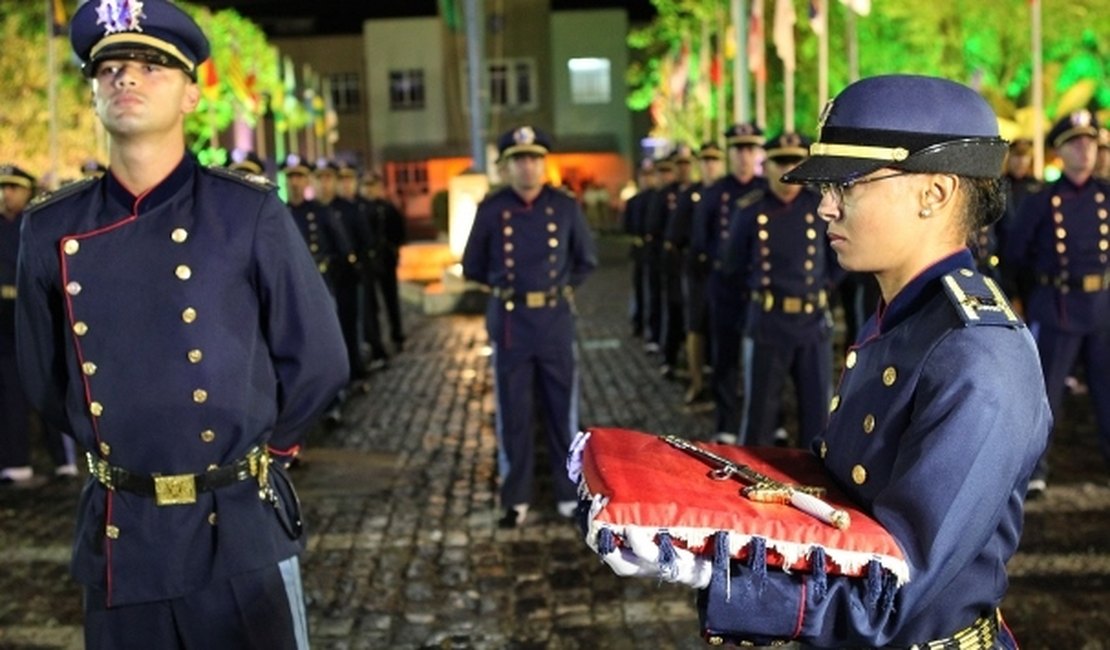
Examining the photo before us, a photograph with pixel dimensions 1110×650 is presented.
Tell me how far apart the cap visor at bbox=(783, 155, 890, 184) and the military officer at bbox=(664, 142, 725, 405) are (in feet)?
31.2

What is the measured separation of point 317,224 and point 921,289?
10698 millimetres

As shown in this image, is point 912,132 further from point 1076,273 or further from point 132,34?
point 1076,273

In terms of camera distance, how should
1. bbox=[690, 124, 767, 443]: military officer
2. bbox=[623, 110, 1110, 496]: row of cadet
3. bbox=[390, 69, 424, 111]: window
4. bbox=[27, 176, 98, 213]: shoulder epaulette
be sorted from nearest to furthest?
bbox=[27, 176, 98, 213]: shoulder epaulette
bbox=[623, 110, 1110, 496]: row of cadet
bbox=[690, 124, 767, 443]: military officer
bbox=[390, 69, 424, 111]: window

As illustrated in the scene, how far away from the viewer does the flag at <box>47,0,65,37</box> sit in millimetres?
14594

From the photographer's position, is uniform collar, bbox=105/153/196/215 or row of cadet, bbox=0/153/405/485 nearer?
uniform collar, bbox=105/153/196/215

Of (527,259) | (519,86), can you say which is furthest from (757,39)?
(519,86)

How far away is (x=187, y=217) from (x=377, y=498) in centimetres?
549

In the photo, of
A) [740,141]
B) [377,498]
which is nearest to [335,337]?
[377,498]

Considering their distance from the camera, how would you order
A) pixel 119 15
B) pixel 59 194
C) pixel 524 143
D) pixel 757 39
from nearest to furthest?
pixel 119 15 < pixel 59 194 < pixel 524 143 < pixel 757 39

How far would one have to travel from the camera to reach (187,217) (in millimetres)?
3359

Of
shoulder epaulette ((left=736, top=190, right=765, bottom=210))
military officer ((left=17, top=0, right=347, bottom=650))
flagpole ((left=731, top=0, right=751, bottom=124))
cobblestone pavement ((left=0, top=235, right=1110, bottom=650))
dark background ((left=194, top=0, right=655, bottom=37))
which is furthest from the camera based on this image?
dark background ((left=194, top=0, right=655, bottom=37))

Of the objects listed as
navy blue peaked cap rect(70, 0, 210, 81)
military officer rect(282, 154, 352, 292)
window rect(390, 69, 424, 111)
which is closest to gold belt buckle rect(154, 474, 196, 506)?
navy blue peaked cap rect(70, 0, 210, 81)

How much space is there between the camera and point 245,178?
11.6 feet

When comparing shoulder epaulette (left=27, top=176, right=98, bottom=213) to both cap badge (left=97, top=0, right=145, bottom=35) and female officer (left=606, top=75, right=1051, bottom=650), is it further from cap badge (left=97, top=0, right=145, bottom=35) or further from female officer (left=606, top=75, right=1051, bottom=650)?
female officer (left=606, top=75, right=1051, bottom=650)
